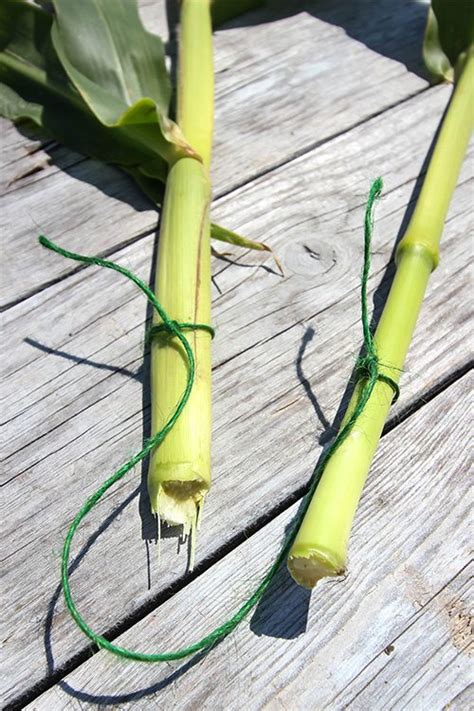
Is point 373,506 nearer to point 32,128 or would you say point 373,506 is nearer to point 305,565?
point 305,565

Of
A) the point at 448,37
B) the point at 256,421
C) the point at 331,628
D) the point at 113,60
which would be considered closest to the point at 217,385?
the point at 256,421

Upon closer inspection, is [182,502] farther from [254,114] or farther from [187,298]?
[254,114]

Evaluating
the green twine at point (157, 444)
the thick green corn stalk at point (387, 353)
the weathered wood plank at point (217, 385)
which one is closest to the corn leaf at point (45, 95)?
the weathered wood plank at point (217, 385)

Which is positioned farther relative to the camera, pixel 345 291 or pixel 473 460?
pixel 345 291

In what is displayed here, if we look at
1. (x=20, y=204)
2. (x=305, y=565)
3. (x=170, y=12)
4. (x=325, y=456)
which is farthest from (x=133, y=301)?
(x=170, y=12)

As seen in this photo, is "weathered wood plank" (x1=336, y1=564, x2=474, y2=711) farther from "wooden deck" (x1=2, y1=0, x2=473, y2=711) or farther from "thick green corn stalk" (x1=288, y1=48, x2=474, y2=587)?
"thick green corn stalk" (x1=288, y1=48, x2=474, y2=587)
